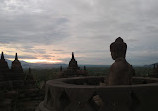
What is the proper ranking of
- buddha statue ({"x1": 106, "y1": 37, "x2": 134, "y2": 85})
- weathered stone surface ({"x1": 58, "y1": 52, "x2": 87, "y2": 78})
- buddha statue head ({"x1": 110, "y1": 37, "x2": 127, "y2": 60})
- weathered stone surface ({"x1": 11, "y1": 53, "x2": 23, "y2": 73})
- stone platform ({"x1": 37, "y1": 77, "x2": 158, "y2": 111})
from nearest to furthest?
stone platform ({"x1": 37, "y1": 77, "x2": 158, "y2": 111}) → buddha statue ({"x1": 106, "y1": 37, "x2": 134, "y2": 85}) → buddha statue head ({"x1": 110, "y1": 37, "x2": 127, "y2": 60}) → weathered stone surface ({"x1": 11, "y1": 53, "x2": 23, "y2": 73}) → weathered stone surface ({"x1": 58, "y1": 52, "x2": 87, "y2": 78})

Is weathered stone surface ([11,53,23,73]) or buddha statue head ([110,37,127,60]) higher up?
buddha statue head ([110,37,127,60])

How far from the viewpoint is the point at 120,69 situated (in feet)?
17.7

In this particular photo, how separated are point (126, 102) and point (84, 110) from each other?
1022 mm

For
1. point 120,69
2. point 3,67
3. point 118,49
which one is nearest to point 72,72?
point 3,67

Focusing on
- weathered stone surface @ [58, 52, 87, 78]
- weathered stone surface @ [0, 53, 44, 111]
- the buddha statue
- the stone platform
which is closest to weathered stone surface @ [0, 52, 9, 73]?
weathered stone surface @ [0, 53, 44, 111]

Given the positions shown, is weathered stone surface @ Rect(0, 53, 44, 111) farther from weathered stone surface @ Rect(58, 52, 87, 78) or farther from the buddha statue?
the buddha statue

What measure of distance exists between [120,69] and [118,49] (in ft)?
2.47

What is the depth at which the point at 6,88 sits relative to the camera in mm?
18047

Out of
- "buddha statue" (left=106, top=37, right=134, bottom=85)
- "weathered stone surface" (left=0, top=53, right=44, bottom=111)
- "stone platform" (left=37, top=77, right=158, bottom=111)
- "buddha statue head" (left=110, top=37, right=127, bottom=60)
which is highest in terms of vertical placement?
"buddha statue head" (left=110, top=37, right=127, bottom=60)

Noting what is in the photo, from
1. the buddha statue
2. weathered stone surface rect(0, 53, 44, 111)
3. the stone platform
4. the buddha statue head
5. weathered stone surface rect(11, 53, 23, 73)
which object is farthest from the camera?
weathered stone surface rect(11, 53, 23, 73)

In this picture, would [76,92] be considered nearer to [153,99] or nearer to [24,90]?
[153,99]

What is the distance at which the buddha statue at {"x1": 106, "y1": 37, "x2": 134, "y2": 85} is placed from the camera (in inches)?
211

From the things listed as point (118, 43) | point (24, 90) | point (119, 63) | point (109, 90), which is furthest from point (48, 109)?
point (24, 90)

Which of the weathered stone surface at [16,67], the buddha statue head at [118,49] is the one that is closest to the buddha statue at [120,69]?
the buddha statue head at [118,49]
